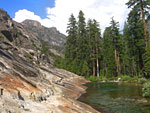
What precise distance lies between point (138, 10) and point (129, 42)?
51.9 ft

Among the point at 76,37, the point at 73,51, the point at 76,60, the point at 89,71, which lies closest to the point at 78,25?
the point at 76,37

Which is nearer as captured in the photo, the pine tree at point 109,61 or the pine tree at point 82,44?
the pine tree at point 109,61

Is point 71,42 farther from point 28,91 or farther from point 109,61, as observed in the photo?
point 28,91

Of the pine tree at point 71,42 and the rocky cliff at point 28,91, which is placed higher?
the pine tree at point 71,42

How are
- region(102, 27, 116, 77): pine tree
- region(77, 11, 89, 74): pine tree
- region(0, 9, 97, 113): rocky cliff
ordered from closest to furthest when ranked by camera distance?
region(0, 9, 97, 113): rocky cliff → region(102, 27, 116, 77): pine tree → region(77, 11, 89, 74): pine tree

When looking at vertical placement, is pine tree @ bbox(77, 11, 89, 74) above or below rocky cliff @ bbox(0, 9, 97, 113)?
above

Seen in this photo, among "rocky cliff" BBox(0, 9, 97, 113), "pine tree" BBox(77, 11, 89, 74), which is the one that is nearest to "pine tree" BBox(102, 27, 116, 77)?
"pine tree" BBox(77, 11, 89, 74)

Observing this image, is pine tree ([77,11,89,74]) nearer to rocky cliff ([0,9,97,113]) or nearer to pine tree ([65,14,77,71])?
pine tree ([65,14,77,71])

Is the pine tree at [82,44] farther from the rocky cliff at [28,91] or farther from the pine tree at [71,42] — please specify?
the rocky cliff at [28,91]

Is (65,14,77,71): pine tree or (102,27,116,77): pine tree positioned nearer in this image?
(102,27,116,77): pine tree

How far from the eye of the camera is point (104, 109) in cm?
1248

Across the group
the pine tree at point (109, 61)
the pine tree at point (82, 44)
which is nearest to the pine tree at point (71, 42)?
the pine tree at point (82, 44)

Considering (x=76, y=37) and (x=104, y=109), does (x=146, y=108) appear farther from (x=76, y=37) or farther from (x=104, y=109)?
(x=76, y=37)

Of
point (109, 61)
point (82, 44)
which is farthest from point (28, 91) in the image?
point (82, 44)
